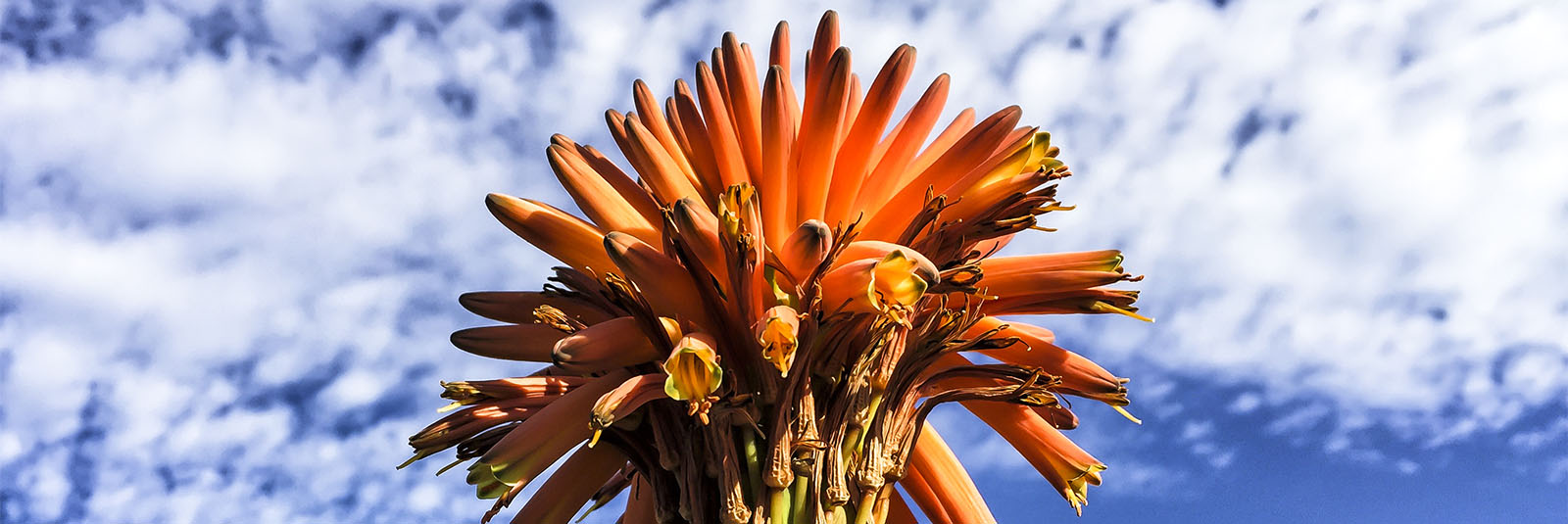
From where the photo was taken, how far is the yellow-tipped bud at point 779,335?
176 inches

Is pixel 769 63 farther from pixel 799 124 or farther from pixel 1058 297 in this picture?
pixel 1058 297

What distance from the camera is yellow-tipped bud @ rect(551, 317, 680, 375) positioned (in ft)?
15.0

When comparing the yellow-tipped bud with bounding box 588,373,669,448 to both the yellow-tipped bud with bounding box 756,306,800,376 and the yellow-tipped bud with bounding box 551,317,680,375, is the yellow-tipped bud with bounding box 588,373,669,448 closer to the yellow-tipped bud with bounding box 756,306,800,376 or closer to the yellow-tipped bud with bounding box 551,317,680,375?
the yellow-tipped bud with bounding box 551,317,680,375

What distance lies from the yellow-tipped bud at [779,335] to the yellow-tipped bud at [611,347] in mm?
410

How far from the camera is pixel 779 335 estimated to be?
4.57 m

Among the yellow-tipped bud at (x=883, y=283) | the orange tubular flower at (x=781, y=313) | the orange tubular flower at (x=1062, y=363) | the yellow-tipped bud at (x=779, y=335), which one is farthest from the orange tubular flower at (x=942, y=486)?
the yellow-tipped bud at (x=779, y=335)

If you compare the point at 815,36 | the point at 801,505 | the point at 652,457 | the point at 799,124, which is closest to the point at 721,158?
the point at 799,124

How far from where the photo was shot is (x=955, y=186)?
5.36m

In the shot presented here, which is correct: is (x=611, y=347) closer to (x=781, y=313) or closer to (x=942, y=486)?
(x=781, y=313)

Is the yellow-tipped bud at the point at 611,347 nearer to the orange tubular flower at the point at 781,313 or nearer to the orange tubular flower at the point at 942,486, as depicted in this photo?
the orange tubular flower at the point at 781,313

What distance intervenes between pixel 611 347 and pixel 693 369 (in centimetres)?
42

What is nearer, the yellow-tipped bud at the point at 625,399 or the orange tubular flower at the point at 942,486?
the yellow-tipped bud at the point at 625,399

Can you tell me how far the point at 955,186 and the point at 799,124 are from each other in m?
1.12

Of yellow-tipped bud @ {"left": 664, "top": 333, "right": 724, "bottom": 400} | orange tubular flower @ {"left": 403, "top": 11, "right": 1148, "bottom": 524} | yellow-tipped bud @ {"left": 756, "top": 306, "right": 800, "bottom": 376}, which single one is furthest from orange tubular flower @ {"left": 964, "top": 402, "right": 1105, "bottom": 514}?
yellow-tipped bud @ {"left": 664, "top": 333, "right": 724, "bottom": 400}
